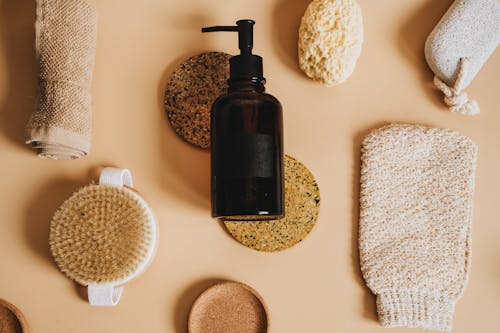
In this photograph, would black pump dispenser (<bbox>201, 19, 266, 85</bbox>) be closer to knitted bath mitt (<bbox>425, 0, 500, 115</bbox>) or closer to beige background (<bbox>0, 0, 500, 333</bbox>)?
beige background (<bbox>0, 0, 500, 333</bbox>)

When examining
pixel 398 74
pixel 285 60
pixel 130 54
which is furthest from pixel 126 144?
pixel 398 74

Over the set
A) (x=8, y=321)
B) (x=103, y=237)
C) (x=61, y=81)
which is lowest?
(x=8, y=321)

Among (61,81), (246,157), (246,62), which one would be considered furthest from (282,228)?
(61,81)

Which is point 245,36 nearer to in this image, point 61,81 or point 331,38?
point 331,38

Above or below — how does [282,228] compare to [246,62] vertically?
below

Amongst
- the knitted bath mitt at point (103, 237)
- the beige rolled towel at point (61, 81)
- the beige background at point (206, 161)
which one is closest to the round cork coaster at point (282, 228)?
the beige background at point (206, 161)

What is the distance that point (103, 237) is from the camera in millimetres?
639

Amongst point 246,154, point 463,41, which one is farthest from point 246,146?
point 463,41

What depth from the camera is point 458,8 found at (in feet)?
2.22

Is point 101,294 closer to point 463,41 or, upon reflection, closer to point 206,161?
point 206,161

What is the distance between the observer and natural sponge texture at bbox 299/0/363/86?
657mm

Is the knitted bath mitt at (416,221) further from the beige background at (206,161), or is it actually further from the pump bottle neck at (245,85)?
the pump bottle neck at (245,85)

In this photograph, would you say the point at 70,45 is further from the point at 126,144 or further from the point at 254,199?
the point at 254,199

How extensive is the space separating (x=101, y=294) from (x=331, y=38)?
0.48 m
